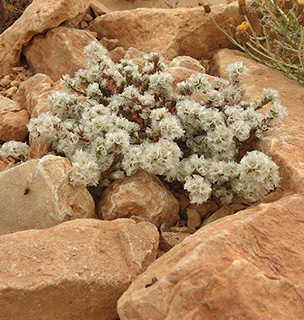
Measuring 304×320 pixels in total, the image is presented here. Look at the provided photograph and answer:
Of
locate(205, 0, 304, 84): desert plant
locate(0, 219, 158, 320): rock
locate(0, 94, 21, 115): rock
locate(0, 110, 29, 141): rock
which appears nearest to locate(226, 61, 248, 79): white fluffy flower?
locate(205, 0, 304, 84): desert plant

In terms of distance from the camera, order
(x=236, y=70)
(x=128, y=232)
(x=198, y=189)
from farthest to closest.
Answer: (x=236, y=70) → (x=198, y=189) → (x=128, y=232)

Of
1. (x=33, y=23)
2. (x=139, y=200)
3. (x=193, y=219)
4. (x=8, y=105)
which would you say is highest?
(x=33, y=23)

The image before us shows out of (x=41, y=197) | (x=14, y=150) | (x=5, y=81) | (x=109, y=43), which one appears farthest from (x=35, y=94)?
(x=41, y=197)

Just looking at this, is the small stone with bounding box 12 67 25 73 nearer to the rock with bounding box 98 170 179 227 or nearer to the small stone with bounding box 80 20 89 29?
the small stone with bounding box 80 20 89 29

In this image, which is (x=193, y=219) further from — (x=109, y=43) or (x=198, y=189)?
(x=109, y=43)

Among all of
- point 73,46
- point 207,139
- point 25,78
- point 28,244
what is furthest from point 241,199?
point 25,78

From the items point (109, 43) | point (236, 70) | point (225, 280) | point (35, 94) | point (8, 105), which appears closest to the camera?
A: point (225, 280)
